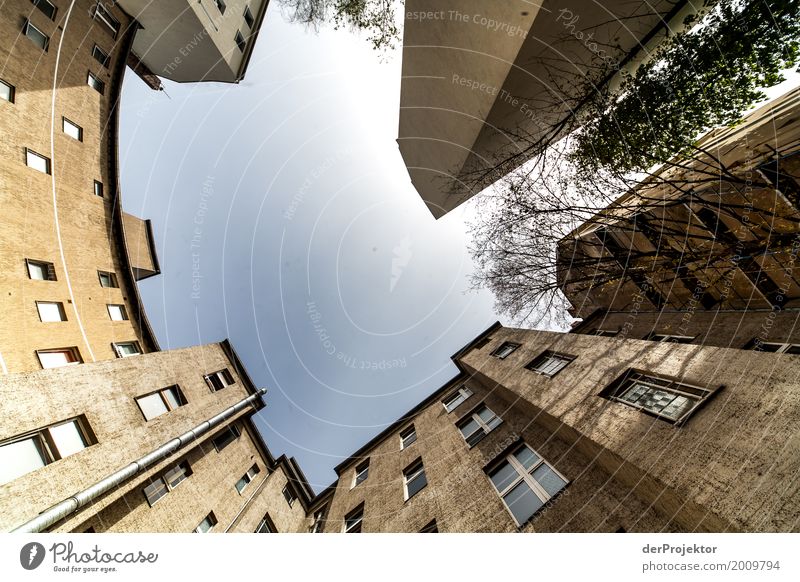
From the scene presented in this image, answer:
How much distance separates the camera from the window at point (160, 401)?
10.7 m

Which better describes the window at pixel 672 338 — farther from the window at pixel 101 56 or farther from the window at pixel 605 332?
the window at pixel 101 56

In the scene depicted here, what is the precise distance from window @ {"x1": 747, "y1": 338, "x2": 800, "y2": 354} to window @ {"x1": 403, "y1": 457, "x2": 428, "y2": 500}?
435 inches

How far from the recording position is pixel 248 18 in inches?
871

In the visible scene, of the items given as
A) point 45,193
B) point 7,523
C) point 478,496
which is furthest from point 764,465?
point 45,193

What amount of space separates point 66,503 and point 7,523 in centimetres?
103

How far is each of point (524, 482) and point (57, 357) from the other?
16.7m

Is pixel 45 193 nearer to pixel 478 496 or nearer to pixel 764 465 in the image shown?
pixel 478 496

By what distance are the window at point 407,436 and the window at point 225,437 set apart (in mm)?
9179

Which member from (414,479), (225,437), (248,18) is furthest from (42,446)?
(248,18)

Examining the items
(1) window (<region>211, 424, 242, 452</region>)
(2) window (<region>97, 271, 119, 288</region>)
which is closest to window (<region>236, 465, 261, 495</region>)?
(1) window (<region>211, 424, 242, 452</region>)

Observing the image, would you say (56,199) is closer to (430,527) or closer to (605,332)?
(430,527)

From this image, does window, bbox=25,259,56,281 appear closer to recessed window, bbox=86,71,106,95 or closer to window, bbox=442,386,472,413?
recessed window, bbox=86,71,106,95

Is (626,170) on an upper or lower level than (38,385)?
lower
